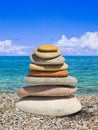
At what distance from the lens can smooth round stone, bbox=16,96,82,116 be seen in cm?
1579

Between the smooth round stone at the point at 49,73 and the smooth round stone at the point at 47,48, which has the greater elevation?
the smooth round stone at the point at 47,48

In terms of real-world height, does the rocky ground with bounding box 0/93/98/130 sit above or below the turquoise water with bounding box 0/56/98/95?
below

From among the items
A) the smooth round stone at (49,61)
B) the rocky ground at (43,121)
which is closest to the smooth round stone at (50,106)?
the rocky ground at (43,121)

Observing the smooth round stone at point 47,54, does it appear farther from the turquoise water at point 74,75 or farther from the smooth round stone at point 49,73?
the turquoise water at point 74,75

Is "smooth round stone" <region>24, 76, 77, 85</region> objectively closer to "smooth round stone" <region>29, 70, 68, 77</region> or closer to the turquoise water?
"smooth round stone" <region>29, 70, 68, 77</region>

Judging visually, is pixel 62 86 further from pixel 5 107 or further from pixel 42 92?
pixel 5 107

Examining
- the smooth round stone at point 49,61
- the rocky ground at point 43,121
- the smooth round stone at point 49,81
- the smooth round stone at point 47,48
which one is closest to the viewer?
the rocky ground at point 43,121

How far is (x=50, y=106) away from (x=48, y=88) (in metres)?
0.70

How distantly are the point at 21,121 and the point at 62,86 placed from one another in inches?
92.2

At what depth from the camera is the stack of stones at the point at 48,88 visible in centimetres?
1585

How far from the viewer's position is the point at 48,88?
16.1 meters

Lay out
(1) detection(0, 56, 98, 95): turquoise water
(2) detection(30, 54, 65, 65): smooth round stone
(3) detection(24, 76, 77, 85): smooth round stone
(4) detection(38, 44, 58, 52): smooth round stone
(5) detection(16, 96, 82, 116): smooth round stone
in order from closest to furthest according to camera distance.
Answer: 1. (5) detection(16, 96, 82, 116): smooth round stone
2. (3) detection(24, 76, 77, 85): smooth round stone
3. (2) detection(30, 54, 65, 65): smooth round stone
4. (4) detection(38, 44, 58, 52): smooth round stone
5. (1) detection(0, 56, 98, 95): turquoise water

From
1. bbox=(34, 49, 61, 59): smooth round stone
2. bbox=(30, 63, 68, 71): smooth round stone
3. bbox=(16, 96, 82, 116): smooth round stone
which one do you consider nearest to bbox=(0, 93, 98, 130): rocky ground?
bbox=(16, 96, 82, 116): smooth round stone

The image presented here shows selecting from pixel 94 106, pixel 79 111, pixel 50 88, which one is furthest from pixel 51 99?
pixel 94 106
